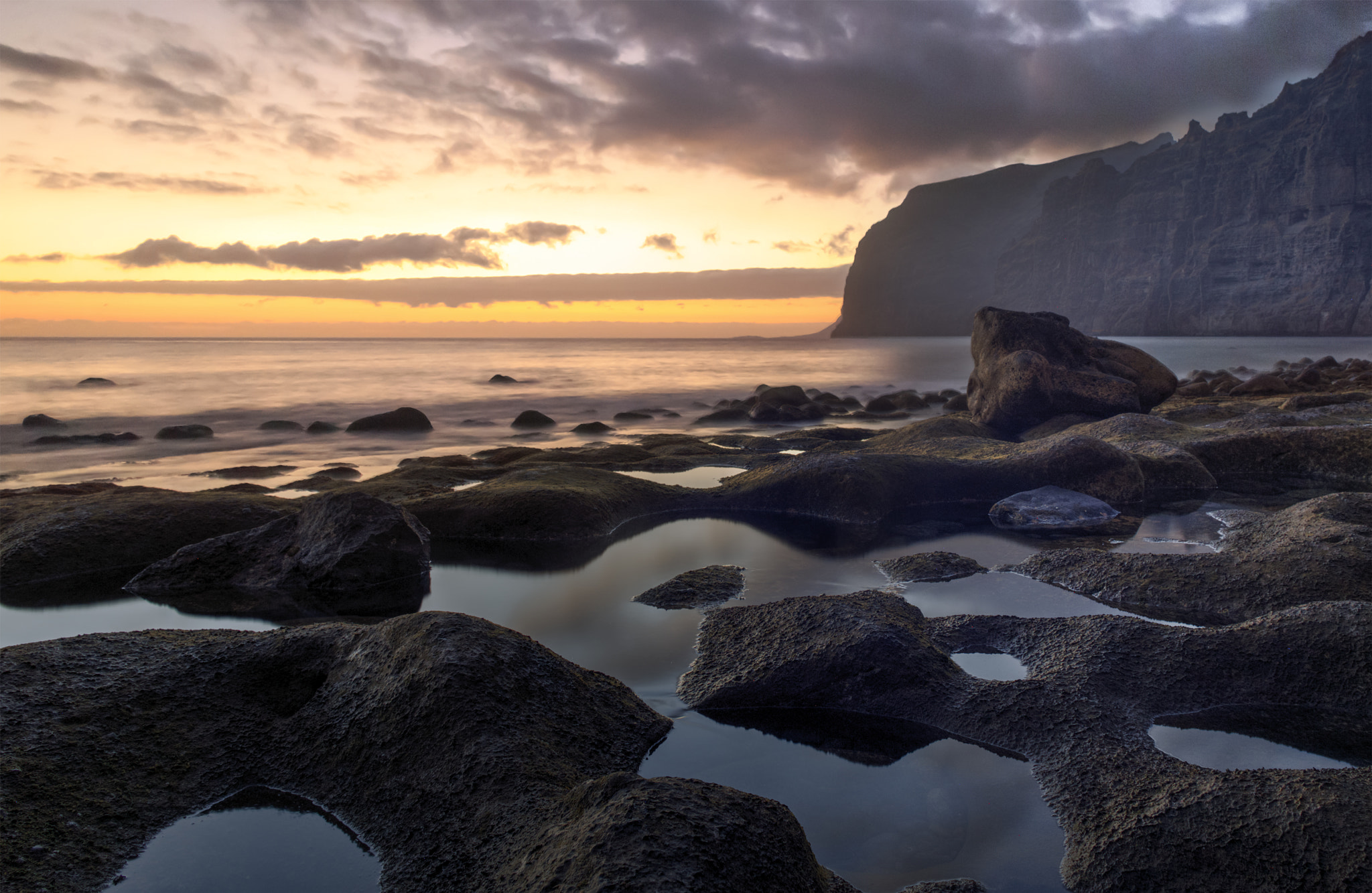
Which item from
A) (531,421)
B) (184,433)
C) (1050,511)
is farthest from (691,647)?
(184,433)

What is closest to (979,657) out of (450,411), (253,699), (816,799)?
(816,799)

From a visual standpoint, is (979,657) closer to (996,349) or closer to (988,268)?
(996,349)

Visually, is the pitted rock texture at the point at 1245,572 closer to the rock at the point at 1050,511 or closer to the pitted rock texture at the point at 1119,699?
the pitted rock texture at the point at 1119,699

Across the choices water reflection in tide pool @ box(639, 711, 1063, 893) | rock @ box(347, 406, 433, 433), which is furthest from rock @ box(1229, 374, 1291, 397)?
rock @ box(347, 406, 433, 433)

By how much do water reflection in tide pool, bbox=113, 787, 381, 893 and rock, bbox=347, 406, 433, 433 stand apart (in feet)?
69.9

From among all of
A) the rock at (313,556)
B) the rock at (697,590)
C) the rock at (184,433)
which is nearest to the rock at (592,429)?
the rock at (184,433)

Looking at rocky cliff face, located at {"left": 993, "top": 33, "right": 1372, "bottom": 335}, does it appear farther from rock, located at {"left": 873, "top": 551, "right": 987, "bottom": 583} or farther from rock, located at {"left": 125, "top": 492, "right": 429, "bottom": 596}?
rock, located at {"left": 125, "top": 492, "right": 429, "bottom": 596}

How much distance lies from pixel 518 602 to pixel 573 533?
7.63 ft

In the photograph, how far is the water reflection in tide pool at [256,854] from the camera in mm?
3137

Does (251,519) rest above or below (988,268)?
below

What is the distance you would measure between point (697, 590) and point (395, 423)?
767 inches

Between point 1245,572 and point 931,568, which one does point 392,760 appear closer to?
point 931,568

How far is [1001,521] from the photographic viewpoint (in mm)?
9734

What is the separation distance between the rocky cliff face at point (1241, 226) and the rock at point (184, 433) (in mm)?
122096
